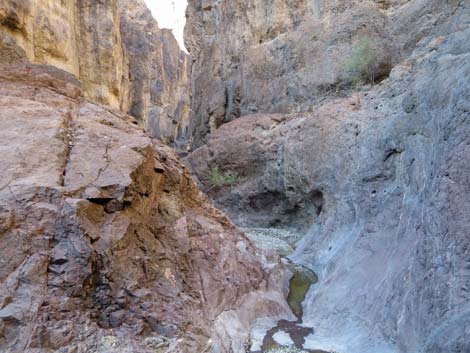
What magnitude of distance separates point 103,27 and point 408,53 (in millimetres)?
19571

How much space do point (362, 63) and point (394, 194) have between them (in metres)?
7.10

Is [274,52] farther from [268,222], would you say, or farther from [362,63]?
[268,222]

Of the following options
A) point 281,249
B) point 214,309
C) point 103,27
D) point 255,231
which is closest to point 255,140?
point 255,231

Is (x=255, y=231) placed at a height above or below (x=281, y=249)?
above

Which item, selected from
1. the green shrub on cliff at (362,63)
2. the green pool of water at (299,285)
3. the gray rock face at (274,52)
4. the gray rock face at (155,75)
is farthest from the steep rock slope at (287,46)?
the gray rock face at (155,75)

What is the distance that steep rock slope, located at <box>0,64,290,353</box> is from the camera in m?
4.22

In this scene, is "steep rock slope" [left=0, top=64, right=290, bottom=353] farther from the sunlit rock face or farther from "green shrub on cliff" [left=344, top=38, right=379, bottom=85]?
the sunlit rock face

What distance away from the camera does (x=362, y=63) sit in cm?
1332

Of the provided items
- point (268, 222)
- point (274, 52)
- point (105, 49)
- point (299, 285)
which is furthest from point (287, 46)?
point (105, 49)

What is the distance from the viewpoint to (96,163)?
5578 mm

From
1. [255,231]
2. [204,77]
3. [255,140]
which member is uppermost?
[204,77]

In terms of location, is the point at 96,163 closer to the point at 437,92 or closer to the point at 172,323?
the point at 172,323

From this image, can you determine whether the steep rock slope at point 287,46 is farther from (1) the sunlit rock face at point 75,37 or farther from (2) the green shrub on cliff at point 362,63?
(1) the sunlit rock face at point 75,37

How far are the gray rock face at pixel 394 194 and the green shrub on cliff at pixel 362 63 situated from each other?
898 mm
